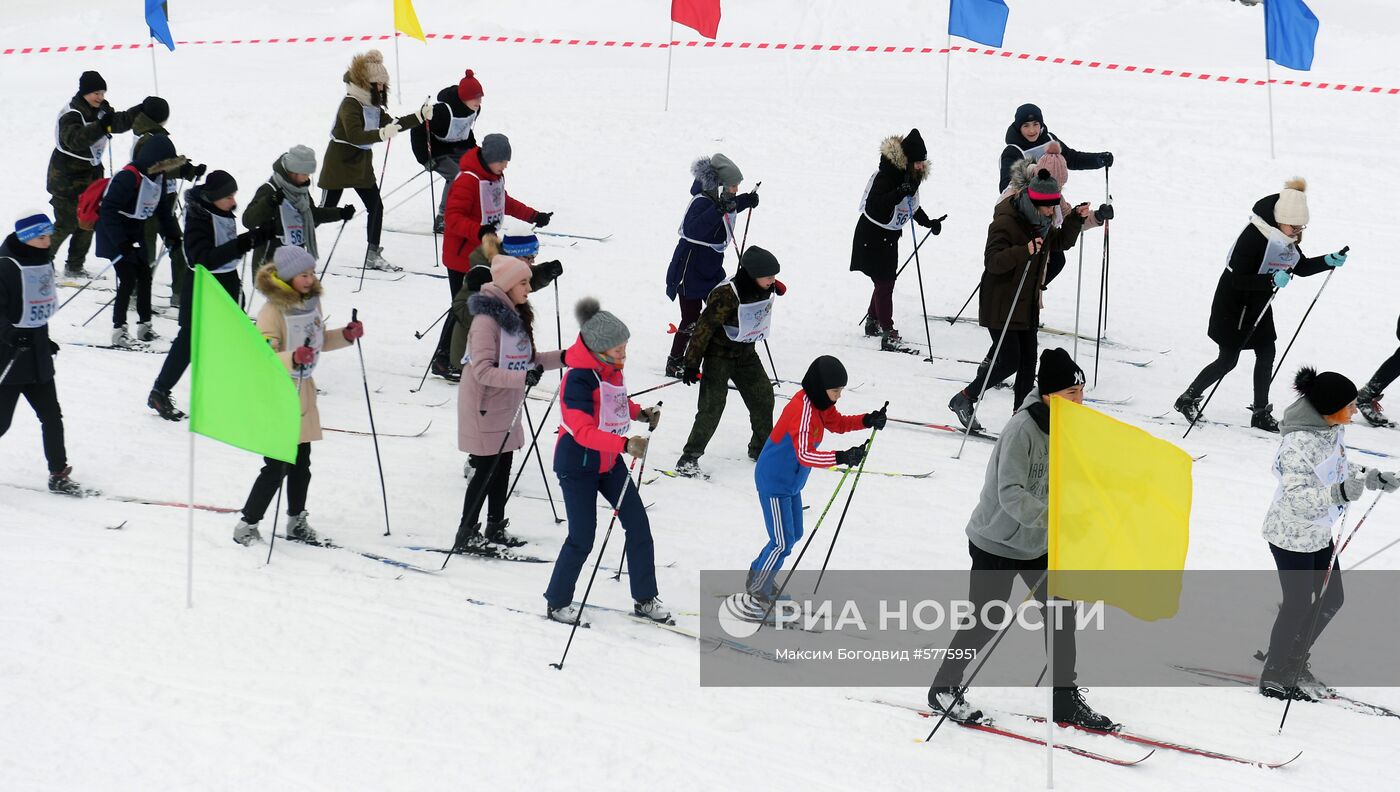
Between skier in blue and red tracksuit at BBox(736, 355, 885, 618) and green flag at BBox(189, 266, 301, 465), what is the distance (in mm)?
2374

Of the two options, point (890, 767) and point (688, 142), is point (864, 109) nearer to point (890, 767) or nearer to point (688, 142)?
point (688, 142)

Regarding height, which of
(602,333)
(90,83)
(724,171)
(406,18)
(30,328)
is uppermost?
(406,18)

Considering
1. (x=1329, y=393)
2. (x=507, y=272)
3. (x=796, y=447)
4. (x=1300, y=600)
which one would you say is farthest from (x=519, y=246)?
(x=1300, y=600)

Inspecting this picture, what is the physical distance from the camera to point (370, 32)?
65.0 feet

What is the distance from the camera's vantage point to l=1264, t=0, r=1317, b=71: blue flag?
13531 mm

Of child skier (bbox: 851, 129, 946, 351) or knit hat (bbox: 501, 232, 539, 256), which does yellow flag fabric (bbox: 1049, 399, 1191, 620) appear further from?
child skier (bbox: 851, 129, 946, 351)

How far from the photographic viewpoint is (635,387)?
9.95 metres

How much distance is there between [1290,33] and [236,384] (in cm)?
1185

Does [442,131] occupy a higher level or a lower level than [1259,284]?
higher

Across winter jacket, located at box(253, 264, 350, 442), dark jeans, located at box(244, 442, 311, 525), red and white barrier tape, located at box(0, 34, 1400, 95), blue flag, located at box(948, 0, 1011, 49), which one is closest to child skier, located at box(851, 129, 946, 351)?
winter jacket, located at box(253, 264, 350, 442)

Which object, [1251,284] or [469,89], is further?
[469,89]

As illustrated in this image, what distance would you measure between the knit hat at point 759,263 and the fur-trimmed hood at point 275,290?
8.88ft

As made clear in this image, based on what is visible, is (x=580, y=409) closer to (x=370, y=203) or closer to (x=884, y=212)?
(x=884, y=212)

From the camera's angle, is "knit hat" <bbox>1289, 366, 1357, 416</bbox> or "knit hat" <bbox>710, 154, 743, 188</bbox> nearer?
Answer: "knit hat" <bbox>1289, 366, 1357, 416</bbox>
